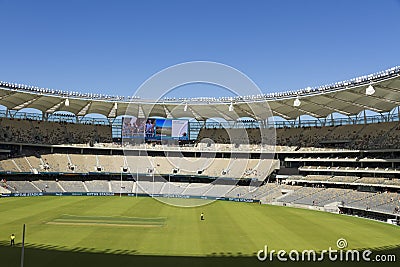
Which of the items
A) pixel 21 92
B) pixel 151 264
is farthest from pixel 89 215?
pixel 21 92

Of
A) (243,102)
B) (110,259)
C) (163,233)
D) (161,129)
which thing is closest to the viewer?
(110,259)

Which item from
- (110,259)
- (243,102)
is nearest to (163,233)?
(110,259)

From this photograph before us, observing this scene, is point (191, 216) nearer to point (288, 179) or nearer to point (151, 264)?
point (151, 264)

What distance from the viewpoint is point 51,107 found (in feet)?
259

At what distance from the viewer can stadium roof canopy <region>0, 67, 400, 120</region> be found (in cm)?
5441

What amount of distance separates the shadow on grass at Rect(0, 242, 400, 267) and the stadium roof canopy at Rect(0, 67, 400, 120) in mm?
31797

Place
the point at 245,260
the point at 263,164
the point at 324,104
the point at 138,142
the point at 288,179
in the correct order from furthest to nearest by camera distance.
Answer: the point at 138,142
the point at 263,164
the point at 288,179
the point at 324,104
the point at 245,260

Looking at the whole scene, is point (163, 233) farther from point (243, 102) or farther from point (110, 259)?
point (243, 102)

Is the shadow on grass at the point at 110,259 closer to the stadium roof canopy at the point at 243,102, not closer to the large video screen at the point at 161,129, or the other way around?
the stadium roof canopy at the point at 243,102

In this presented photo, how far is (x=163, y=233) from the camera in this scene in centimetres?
3541

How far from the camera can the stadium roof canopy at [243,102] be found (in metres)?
54.4

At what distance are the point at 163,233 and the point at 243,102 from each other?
39.7 meters

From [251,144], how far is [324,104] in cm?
2455

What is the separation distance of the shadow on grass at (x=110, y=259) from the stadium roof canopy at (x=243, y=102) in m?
31.8
